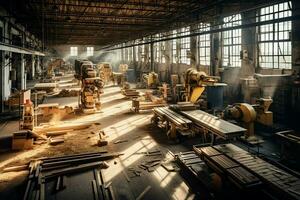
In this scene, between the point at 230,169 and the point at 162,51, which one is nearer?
the point at 230,169

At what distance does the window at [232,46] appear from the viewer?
14655 mm

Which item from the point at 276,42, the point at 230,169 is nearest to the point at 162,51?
the point at 276,42

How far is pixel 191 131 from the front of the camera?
914cm

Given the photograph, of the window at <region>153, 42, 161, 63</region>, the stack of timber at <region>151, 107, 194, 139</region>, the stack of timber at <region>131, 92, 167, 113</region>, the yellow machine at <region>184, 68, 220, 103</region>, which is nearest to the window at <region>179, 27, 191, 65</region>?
the window at <region>153, 42, 161, 63</region>

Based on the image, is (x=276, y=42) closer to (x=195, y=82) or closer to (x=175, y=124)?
(x=195, y=82)

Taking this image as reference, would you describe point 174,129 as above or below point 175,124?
below

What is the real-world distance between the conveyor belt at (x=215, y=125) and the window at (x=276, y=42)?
5.04 m

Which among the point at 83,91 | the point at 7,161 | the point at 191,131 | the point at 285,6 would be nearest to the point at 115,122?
the point at 83,91

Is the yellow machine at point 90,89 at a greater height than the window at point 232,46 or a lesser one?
lesser

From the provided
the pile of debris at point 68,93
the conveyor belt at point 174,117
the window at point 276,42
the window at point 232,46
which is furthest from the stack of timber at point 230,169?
the pile of debris at point 68,93

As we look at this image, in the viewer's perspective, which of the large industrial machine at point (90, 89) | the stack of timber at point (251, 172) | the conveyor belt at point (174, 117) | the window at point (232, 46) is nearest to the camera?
the stack of timber at point (251, 172)

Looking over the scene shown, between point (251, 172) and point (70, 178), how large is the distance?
4.21m

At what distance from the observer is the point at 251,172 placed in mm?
5078

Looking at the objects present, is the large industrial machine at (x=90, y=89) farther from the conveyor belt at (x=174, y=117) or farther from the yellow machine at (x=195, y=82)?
the yellow machine at (x=195, y=82)
